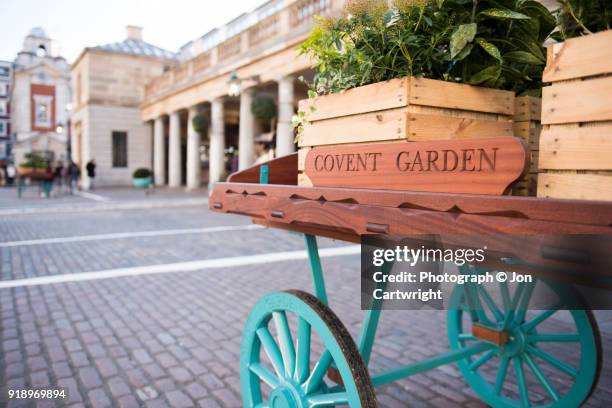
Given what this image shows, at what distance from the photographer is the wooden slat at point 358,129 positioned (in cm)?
162

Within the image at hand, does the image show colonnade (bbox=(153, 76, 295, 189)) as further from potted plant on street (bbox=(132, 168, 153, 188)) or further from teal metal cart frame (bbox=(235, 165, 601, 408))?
teal metal cart frame (bbox=(235, 165, 601, 408))

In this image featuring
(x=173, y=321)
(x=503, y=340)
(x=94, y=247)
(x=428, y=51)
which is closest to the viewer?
(x=428, y=51)

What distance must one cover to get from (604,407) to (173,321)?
356cm

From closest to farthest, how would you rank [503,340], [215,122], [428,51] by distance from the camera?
[428,51]
[503,340]
[215,122]

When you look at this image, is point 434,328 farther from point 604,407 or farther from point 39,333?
point 39,333

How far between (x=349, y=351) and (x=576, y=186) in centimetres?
88

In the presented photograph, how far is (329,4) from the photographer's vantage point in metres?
13.7

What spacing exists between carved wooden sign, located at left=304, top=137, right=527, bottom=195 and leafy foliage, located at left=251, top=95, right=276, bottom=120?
14849 millimetres

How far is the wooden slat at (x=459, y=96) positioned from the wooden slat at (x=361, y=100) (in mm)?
49

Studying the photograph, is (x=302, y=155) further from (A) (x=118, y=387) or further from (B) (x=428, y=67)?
(A) (x=118, y=387)

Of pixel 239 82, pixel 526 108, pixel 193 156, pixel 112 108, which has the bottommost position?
pixel 526 108

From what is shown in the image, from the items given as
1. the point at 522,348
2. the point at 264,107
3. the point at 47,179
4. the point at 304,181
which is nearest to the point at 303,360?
the point at 304,181

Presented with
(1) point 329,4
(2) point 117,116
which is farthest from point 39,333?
(2) point 117,116

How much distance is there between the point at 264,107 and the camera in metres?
16.3
